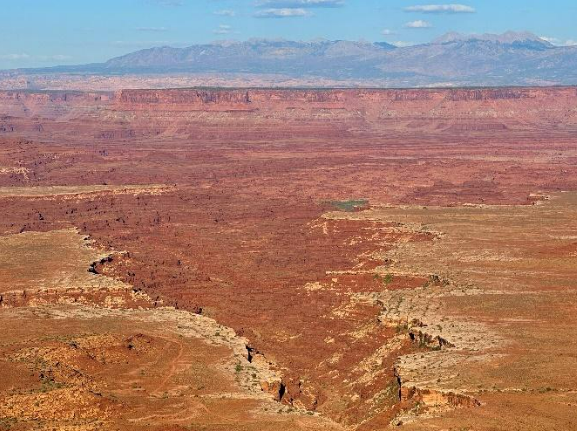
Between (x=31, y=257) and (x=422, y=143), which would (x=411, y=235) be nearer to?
(x=31, y=257)

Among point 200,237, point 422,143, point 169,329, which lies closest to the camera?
point 169,329

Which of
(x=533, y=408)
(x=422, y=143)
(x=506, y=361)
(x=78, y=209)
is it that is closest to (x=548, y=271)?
(x=506, y=361)

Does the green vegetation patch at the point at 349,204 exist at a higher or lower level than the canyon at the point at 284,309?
lower

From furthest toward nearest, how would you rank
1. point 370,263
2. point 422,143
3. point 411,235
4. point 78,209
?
point 422,143, point 78,209, point 411,235, point 370,263

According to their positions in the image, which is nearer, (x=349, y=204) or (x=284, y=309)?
(x=284, y=309)

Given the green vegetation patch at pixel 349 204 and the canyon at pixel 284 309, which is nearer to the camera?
the canyon at pixel 284 309

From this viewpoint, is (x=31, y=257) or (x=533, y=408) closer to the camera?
(x=533, y=408)

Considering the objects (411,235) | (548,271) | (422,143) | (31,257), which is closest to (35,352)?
(31,257)

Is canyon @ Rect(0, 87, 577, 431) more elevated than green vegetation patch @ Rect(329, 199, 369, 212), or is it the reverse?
canyon @ Rect(0, 87, 577, 431)

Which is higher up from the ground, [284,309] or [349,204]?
[284,309]

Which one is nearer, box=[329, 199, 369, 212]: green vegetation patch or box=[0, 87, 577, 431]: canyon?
box=[0, 87, 577, 431]: canyon
